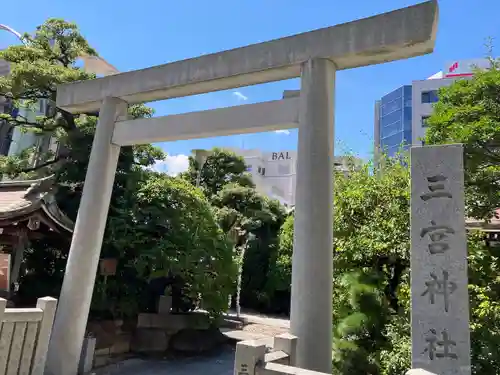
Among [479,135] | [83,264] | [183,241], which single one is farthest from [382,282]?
[183,241]

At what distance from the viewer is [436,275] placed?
3.43 meters

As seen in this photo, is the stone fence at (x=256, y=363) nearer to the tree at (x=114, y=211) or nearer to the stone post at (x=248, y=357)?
the stone post at (x=248, y=357)

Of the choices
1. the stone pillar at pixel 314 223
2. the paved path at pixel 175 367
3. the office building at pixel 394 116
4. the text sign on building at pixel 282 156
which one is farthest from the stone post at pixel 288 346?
the text sign on building at pixel 282 156

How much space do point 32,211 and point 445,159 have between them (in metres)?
8.39

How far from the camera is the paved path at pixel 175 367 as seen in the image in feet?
30.4

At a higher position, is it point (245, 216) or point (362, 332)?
point (245, 216)

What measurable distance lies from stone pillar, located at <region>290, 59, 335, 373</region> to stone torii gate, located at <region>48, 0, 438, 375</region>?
12 mm

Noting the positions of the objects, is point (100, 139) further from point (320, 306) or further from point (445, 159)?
point (445, 159)

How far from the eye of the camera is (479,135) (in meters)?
5.55

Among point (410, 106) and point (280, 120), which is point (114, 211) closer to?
point (280, 120)

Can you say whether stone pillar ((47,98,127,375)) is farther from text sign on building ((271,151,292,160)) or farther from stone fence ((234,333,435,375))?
text sign on building ((271,151,292,160))

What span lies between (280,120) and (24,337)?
14.2ft

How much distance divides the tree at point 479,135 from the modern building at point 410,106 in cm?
2413

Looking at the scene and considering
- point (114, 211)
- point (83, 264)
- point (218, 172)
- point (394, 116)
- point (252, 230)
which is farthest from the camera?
point (394, 116)
